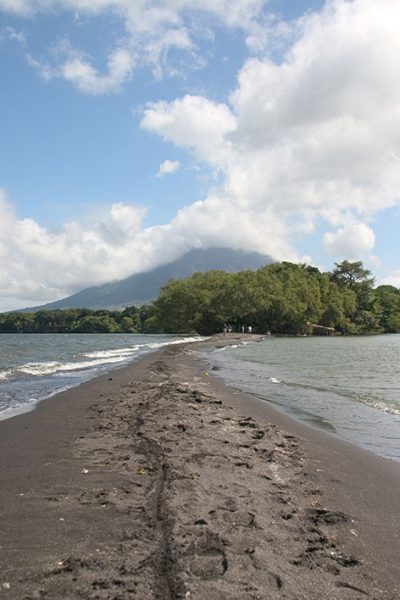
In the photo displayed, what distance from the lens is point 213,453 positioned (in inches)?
322

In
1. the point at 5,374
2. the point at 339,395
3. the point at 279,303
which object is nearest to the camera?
the point at 339,395

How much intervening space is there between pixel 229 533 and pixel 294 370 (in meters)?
21.8

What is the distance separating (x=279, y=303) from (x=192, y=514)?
349ft

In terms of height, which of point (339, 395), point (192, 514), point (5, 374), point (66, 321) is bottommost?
point (339, 395)

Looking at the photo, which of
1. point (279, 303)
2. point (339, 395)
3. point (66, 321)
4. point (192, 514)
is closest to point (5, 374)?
point (339, 395)

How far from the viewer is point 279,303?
362 feet

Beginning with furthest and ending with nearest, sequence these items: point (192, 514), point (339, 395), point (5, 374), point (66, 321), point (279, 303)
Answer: point (66, 321)
point (279, 303)
point (5, 374)
point (339, 395)
point (192, 514)

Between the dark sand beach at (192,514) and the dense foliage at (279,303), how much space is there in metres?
98.6

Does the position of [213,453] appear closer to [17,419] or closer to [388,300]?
[17,419]

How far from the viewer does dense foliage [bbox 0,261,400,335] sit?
4299 inches

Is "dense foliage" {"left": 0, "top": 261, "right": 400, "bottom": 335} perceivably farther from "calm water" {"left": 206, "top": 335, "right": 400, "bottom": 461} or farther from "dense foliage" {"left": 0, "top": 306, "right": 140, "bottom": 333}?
"calm water" {"left": 206, "top": 335, "right": 400, "bottom": 461}

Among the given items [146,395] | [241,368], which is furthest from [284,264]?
[146,395]

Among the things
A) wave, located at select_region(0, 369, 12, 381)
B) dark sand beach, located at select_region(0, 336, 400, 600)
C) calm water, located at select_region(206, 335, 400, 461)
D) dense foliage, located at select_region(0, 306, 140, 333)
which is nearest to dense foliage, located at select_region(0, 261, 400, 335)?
dense foliage, located at select_region(0, 306, 140, 333)

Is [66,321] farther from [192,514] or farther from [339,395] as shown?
[192,514]
